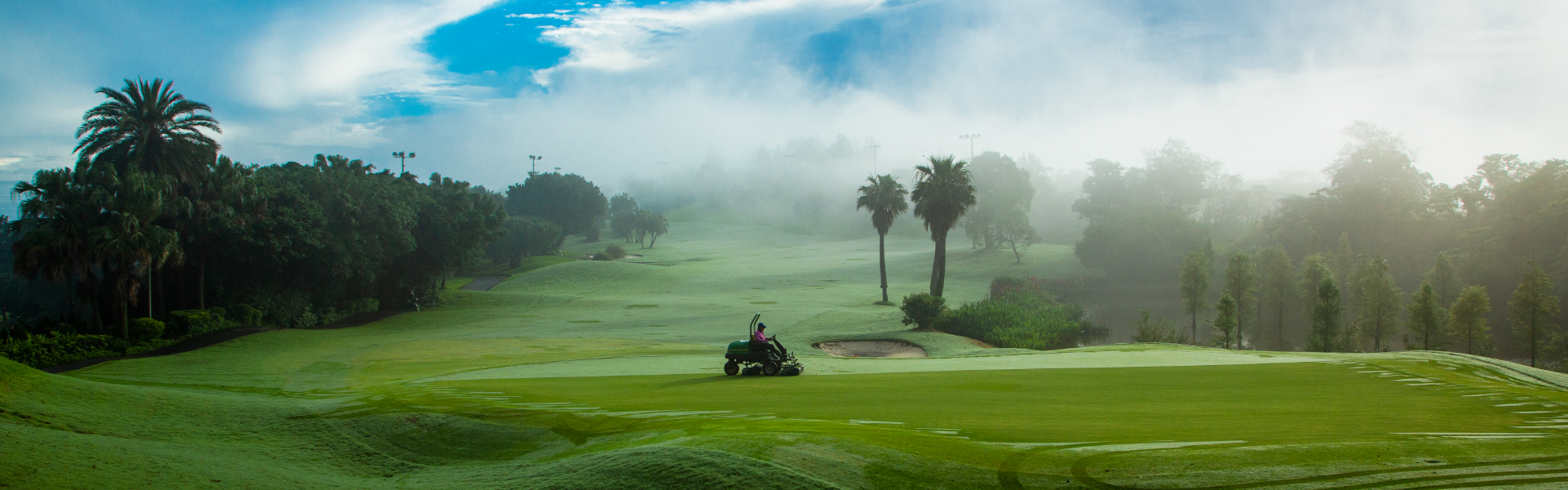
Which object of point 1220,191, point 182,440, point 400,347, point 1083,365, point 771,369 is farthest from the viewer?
point 1220,191

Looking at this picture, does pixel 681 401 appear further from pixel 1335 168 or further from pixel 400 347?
pixel 1335 168

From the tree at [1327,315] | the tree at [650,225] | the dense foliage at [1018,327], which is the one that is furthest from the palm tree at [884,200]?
the tree at [650,225]

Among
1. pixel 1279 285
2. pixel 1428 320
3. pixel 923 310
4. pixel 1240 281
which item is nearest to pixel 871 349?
pixel 923 310

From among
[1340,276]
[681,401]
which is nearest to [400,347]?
[681,401]

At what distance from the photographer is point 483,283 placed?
75188mm

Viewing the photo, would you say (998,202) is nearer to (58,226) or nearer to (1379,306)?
(1379,306)

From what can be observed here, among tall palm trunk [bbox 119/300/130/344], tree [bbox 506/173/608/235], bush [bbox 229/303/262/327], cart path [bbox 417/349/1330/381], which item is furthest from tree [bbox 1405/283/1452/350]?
tree [bbox 506/173/608/235]

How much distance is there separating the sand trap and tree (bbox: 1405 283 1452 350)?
62.7 ft

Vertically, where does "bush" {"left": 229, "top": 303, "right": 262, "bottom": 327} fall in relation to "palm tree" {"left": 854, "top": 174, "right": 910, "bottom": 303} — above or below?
below

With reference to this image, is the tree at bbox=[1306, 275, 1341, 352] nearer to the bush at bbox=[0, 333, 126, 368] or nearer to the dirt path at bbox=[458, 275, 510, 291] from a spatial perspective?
the bush at bbox=[0, 333, 126, 368]

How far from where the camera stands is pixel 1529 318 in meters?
26.9

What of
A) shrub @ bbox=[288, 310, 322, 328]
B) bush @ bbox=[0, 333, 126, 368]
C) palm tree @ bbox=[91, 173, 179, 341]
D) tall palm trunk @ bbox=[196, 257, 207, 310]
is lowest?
shrub @ bbox=[288, 310, 322, 328]

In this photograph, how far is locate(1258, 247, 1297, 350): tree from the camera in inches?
1639

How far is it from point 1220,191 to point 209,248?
392 ft
